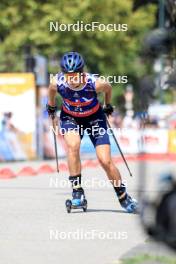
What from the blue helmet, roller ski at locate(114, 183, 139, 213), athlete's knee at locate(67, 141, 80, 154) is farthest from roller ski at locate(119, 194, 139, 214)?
the blue helmet

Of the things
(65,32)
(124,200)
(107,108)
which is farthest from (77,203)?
(65,32)

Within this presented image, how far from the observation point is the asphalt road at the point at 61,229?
821 cm

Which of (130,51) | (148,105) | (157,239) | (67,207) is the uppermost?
(148,105)

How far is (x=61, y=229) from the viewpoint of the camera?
10.1 metres

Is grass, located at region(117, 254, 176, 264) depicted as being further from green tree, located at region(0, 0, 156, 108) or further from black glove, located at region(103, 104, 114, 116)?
green tree, located at region(0, 0, 156, 108)

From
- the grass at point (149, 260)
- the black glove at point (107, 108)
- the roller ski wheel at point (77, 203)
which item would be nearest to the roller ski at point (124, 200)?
the roller ski wheel at point (77, 203)

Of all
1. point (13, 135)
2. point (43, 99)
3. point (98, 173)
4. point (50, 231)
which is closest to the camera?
point (50, 231)

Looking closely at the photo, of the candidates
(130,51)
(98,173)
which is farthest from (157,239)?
(130,51)

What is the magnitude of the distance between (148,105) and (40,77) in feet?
92.0

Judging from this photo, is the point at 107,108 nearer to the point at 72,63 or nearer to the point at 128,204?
the point at 72,63

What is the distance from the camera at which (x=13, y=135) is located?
1106 inches

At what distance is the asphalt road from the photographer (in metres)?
8.21

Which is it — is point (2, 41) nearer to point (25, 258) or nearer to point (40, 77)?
point (40, 77)

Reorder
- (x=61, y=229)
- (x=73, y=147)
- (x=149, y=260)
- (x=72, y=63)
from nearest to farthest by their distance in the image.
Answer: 1. (x=149, y=260)
2. (x=61, y=229)
3. (x=72, y=63)
4. (x=73, y=147)
